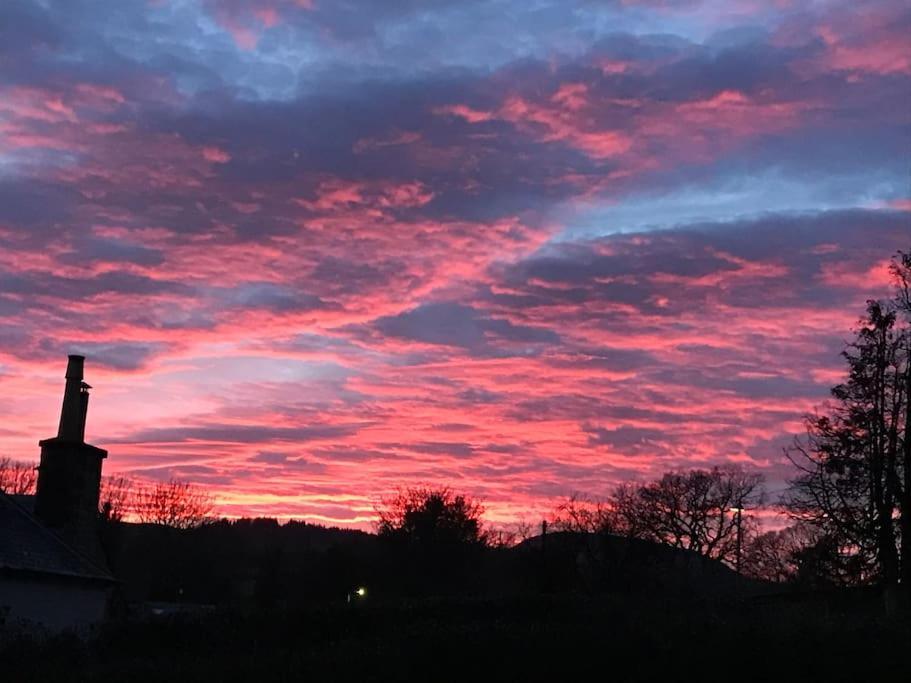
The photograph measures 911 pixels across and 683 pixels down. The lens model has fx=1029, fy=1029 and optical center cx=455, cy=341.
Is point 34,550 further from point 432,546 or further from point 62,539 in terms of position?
point 432,546

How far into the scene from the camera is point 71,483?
3319 cm

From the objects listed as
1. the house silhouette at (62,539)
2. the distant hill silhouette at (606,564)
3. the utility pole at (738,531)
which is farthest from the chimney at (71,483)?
the utility pole at (738,531)

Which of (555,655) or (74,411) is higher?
(74,411)

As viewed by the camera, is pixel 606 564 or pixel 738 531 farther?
pixel 738 531

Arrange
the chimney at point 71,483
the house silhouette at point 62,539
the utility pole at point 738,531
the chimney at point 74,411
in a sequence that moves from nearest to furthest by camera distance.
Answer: the house silhouette at point 62,539, the chimney at point 71,483, the chimney at point 74,411, the utility pole at point 738,531

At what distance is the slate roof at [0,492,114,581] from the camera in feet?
90.2

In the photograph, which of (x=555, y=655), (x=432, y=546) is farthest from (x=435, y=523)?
(x=555, y=655)

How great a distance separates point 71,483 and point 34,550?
16.0ft

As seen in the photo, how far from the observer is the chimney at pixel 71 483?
108 ft

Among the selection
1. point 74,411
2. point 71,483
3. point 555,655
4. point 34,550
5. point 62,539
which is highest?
point 74,411

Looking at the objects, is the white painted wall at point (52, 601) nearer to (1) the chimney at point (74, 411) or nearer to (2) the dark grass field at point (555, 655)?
(1) the chimney at point (74, 411)

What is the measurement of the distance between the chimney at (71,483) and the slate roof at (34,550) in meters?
2.12

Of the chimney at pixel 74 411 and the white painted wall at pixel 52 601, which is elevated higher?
the chimney at pixel 74 411

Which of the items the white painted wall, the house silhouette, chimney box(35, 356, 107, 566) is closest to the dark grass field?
the white painted wall
